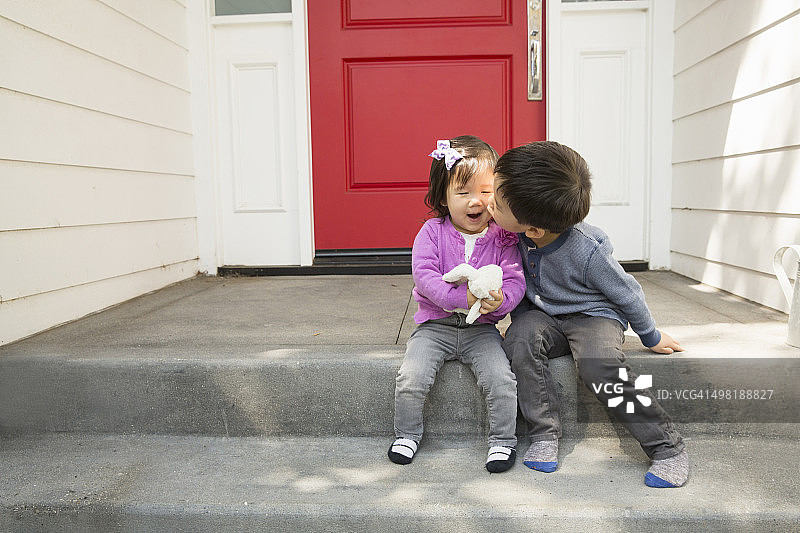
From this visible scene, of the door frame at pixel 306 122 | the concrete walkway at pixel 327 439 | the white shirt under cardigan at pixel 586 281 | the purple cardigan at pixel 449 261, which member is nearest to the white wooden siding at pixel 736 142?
the door frame at pixel 306 122

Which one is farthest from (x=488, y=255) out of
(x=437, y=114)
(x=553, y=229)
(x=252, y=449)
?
(x=437, y=114)

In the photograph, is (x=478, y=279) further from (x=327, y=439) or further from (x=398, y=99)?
(x=398, y=99)

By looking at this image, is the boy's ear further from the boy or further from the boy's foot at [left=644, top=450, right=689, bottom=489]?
the boy's foot at [left=644, top=450, right=689, bottom=489]

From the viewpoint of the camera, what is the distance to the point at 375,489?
1.56m

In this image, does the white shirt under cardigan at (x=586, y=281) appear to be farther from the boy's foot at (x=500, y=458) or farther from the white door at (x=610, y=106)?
the white door at (x=610, y=106)

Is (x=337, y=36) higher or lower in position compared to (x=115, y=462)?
higher

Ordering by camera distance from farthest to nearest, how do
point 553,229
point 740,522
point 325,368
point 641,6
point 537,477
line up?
point 641,6 → point 325,368 → point 553,229 → point 537,477 → point 740,522

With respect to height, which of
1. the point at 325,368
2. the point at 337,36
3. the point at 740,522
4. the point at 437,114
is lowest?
the point at 740,522

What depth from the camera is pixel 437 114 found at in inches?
128

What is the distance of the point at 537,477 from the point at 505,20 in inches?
92.6

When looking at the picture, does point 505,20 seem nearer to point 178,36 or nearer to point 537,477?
point 178,36

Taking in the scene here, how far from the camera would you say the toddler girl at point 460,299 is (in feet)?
5.79

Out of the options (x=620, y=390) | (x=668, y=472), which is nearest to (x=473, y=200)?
(x=620, y=390)

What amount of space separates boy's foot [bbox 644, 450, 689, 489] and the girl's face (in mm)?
792
